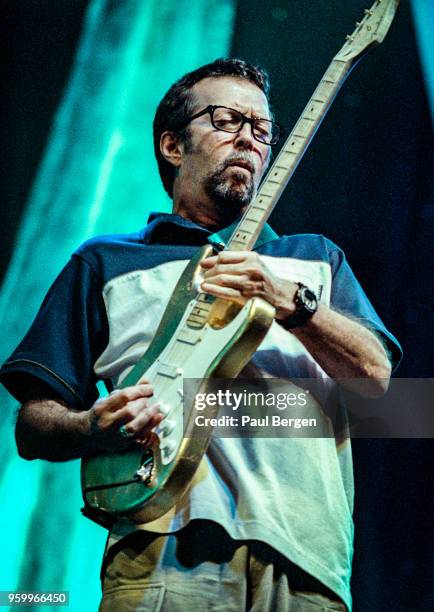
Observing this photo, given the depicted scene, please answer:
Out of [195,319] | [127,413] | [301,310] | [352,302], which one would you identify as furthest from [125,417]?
[352,302]

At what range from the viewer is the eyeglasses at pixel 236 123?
194 cm

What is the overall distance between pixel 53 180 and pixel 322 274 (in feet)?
3.09

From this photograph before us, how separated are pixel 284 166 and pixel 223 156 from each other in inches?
10.3

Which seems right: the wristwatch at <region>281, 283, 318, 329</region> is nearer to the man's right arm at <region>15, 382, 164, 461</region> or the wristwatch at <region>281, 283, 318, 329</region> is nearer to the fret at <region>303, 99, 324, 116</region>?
the man's right arm at <region>15, 382, 164, 461</region>

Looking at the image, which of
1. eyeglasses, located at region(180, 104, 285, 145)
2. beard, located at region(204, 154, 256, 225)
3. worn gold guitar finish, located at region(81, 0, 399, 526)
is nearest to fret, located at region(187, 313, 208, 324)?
worn gold guitar finish, located at region(81, 0, 399, 526)

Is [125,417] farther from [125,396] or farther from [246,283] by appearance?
[246,283]

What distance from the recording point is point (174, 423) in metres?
1.37

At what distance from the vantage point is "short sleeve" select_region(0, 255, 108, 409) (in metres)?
1.59

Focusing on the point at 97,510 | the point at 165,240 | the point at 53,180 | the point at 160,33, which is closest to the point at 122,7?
the point at 160,33

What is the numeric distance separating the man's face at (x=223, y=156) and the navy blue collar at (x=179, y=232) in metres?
0.10

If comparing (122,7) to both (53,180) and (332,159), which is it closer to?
(53,180)

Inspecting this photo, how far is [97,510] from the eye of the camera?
1423mm

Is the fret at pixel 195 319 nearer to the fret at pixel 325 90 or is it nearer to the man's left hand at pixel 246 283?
the man's left hand at pixel 246 283

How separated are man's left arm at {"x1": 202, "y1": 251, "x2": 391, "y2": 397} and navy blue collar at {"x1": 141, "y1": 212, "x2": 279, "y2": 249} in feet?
0.90
